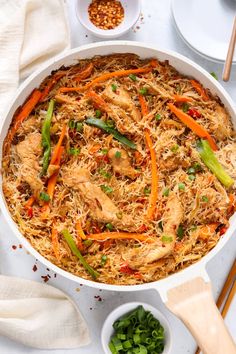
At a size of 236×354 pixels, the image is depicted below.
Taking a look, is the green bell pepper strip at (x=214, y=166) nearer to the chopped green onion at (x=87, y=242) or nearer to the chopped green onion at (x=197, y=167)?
the chopped green onion at (x=197, y=167)

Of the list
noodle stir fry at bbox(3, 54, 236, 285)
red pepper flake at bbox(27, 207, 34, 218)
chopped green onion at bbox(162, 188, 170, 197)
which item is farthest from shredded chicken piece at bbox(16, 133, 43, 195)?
chopped green onion at bbox(162, 188, 170, 197)

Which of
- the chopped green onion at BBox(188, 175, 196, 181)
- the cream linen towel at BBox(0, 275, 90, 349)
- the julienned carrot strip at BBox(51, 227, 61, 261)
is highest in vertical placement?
the chopped green onion at BBox(188, 175, 196, 181)

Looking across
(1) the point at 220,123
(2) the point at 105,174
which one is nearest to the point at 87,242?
(2) the point at 105,174

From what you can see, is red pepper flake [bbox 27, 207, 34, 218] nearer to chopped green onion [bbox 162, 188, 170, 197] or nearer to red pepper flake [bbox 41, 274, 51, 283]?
red pepper flake [bbox 41, 274, 51, 283]

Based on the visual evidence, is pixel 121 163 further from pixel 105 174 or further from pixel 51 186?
pixel 51 186

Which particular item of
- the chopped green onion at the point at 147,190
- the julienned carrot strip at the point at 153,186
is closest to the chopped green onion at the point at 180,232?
the julienned carrot strip at the point at 153,186
